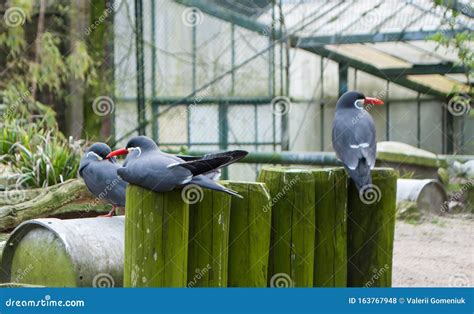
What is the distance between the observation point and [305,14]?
31.9 feet

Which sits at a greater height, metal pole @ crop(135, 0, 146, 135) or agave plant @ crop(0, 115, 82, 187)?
metal pole @ crop(135, 0, 146, 135)

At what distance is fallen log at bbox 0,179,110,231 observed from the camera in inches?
193

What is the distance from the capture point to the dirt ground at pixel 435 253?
5492 mm

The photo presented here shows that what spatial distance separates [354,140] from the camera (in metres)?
4.15

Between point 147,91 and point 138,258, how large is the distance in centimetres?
673

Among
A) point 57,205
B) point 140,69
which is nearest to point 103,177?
point 57,205

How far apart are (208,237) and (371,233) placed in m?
0.87

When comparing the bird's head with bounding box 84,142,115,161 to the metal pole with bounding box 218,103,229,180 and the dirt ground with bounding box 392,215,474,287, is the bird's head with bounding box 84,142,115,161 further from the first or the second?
the metal pole with bounding box 218,103,229,180

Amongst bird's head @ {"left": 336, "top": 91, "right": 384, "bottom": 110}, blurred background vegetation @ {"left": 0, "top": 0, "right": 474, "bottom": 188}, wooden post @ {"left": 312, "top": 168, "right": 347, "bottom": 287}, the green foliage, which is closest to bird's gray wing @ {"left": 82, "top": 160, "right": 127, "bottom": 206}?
wooden post @ {"left": 312, "top": 168, "right": 347, "bottom": 287}

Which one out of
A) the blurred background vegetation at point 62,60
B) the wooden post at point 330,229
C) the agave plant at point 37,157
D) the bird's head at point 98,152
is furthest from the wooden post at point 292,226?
the blurred background vegetation at point 62,60

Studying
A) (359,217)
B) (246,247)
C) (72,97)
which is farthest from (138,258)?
(72,97)

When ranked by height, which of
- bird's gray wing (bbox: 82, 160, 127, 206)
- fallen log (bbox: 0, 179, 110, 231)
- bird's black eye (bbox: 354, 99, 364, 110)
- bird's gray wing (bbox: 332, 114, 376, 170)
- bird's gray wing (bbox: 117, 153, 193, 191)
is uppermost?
bird's black eye (bbox: 354, 99, 364, 110)

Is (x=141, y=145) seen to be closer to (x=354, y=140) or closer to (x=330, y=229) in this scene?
(x=330, y=229)

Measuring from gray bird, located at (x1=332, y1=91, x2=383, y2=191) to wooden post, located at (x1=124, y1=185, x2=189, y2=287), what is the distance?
96cm
